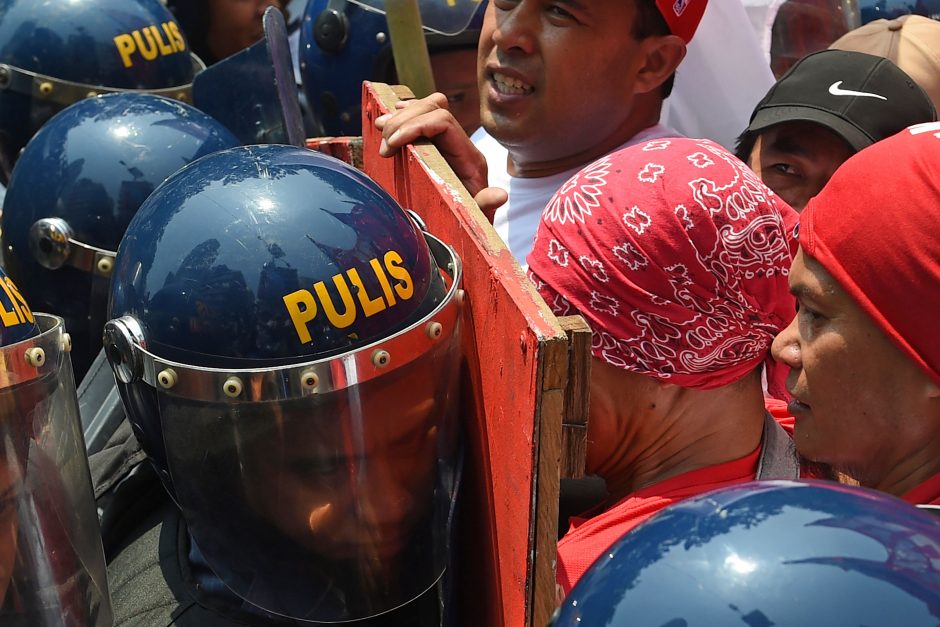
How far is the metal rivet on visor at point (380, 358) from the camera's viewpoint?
1.69 metres

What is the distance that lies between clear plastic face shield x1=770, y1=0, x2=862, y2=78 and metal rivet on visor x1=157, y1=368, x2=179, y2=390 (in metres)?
3.12

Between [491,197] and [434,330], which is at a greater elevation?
[434,330]

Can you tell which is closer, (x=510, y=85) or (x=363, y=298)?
(x=363, y=298)

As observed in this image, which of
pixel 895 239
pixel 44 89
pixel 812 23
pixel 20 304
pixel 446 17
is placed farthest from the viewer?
pixel 812 23

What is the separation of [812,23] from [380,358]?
305 centimetres

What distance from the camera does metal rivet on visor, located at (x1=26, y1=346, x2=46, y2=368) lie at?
172 centimetres

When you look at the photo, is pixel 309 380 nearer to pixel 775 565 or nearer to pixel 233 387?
pixel 233 387

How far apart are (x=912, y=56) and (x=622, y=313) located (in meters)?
1.86

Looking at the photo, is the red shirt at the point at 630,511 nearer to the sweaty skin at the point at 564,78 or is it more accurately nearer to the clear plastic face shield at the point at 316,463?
the clear plastic face shield at the point at 316,463

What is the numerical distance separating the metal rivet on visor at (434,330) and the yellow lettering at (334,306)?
0.12m

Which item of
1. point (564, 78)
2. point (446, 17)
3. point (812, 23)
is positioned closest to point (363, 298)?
point (564, 78)

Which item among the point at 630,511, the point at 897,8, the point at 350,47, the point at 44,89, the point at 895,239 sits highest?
the point at 895,239

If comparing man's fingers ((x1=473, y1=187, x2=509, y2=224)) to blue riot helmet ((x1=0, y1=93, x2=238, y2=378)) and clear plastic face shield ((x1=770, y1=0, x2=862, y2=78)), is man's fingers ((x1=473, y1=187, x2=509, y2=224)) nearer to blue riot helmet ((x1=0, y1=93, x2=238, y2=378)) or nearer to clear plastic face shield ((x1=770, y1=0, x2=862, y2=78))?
blue riot helmet ((x1=0, y1=93, x2=238, y2=378))

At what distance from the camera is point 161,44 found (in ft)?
11.7
